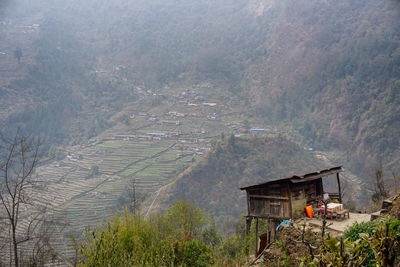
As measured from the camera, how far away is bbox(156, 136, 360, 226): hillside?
46219 millimetres

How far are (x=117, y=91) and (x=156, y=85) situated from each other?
39.7 ft

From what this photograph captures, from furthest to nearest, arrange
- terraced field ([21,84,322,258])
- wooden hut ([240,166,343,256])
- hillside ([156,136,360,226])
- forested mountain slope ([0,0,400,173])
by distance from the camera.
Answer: forested mountain slope ([0,0,400,173])
terraced field ([21,84,322,258])
hillside ([156,136,360,226])
wooden hut ([240,166,343,256])

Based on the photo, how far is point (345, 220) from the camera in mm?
11359

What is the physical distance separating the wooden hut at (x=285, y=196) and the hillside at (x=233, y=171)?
96.5ft

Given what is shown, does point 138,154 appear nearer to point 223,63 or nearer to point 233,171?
point 233,171

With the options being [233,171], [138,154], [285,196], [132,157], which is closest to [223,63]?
[138,154]

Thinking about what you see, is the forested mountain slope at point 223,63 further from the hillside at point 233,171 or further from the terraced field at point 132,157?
the hillside at point 233,171

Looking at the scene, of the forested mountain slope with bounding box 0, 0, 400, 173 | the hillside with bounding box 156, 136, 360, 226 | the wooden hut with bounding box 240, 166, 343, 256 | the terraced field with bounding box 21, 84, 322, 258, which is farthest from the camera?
the forested mountain slope with bounding box 0, 0, 400, 173

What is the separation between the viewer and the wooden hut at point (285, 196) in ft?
40.8

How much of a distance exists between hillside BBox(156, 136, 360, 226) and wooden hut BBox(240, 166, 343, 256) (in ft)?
96.5

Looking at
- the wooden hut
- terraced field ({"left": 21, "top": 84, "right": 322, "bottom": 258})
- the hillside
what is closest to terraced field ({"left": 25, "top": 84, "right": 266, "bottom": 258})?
terraced field ({"left": 21, "top": 84, "right": 322, "bottom": 258})

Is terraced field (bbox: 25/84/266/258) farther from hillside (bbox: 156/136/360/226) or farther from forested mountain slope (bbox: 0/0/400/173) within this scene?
forested mountain slope (bbox: 0/0/400/173)

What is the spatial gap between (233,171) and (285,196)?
38977mm

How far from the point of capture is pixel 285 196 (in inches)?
498
